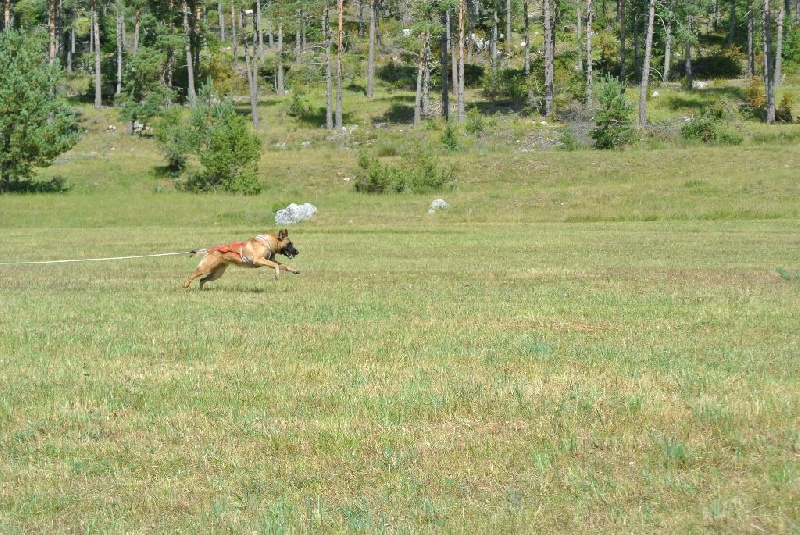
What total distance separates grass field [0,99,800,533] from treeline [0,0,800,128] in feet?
156

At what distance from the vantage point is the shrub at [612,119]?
55.0 m

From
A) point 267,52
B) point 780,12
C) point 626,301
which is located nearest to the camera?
point 626,301

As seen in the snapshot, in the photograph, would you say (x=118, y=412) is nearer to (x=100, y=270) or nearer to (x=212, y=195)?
(x=100, y=270)

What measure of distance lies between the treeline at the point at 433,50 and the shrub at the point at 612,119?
5841 mm

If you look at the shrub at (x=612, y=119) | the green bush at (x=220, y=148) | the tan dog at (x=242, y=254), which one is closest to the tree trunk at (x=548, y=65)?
the shrub at (x=612, y=119)

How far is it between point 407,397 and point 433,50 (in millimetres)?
88874

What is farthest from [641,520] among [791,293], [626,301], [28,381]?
[791,293]

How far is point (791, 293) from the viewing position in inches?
620

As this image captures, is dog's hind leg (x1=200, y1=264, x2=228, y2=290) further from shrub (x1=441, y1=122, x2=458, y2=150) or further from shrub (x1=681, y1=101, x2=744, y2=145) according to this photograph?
shrub (x1=681, y1=101, x2=744, y2=145)

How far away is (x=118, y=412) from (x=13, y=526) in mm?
2561

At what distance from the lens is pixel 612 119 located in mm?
55281

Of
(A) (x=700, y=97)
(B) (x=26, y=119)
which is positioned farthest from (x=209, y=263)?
(A) (x=700, y=97)

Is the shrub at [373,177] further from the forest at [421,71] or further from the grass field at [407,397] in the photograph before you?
the grass field at [407,397]

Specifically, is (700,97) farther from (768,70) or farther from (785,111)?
(768,70)
